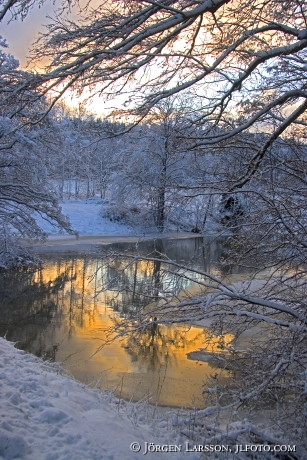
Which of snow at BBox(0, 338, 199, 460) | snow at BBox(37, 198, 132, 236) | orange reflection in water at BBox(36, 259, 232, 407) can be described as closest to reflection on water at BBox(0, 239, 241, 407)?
orange reflection in water at BBox(36, 259, 232, 407)

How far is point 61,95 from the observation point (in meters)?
3.63

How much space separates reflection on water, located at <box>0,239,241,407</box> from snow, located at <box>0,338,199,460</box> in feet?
2.54

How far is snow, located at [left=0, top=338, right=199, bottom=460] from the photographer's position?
333cm

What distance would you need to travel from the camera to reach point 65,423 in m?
3.92

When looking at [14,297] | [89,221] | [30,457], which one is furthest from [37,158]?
[89,221]

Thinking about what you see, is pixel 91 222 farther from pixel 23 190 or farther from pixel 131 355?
pixel 131 355

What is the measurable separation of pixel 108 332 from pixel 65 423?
0.91m

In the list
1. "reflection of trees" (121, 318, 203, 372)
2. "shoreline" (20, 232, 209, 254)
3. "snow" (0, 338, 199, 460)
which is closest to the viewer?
"snow" (0, 338, 199, 460)

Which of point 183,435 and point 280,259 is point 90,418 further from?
point 280,259

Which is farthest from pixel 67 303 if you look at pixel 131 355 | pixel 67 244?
pixel 67 244

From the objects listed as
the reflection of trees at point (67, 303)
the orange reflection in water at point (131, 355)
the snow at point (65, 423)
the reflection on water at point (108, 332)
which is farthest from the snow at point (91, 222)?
the snow at point (65, 423)

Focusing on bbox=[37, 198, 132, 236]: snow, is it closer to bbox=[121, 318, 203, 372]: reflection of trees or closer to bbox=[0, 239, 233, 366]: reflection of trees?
bbox=[0, 239, 233, 366]: reflection of trees

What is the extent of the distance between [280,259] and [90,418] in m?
2.68

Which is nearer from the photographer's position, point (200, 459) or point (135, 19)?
point (135, 19)
